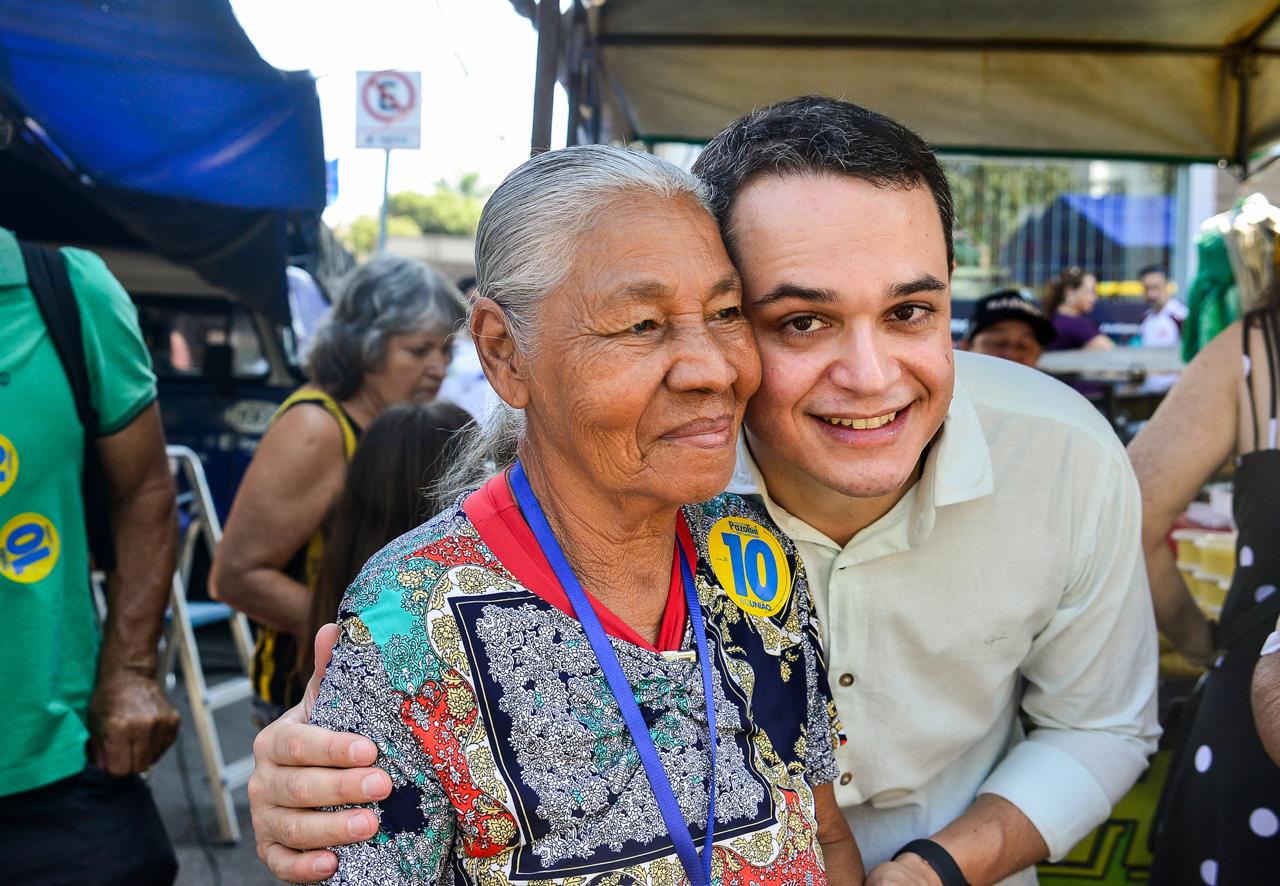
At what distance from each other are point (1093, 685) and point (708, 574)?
0.83m

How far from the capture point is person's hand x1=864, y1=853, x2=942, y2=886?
1749mm

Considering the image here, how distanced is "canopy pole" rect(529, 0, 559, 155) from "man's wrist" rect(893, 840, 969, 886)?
5.79 feet

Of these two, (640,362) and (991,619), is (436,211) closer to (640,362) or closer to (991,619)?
(991,619)

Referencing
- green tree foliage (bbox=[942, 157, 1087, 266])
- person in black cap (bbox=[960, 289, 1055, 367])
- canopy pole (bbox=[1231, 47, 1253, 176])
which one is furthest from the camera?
green tree foliage (bbox=[942, 157, 1087, 266])

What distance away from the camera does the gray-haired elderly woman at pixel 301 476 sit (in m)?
3.25

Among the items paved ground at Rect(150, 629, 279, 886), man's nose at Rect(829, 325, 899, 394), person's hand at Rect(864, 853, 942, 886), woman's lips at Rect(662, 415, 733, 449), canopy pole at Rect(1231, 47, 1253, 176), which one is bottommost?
paved ground at Rect(150, 629, 279, 886)

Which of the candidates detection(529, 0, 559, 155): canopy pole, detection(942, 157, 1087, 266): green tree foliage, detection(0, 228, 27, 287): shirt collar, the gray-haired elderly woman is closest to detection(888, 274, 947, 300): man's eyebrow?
detection(529, 0, 559, 155): canopy pole

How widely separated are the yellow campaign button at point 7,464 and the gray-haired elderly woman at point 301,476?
39.0 inches

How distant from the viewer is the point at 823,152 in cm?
171

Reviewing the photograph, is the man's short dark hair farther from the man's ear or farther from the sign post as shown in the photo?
the sign post

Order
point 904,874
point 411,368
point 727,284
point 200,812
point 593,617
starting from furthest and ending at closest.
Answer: point 200,812
point 411,368
point 904,874
point 727,284
point 593,617

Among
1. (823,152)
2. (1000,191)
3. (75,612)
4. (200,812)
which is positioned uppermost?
(1000,191)

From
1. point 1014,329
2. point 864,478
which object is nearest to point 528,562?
point 864,478

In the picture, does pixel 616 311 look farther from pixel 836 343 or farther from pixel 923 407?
pixel 923 407
